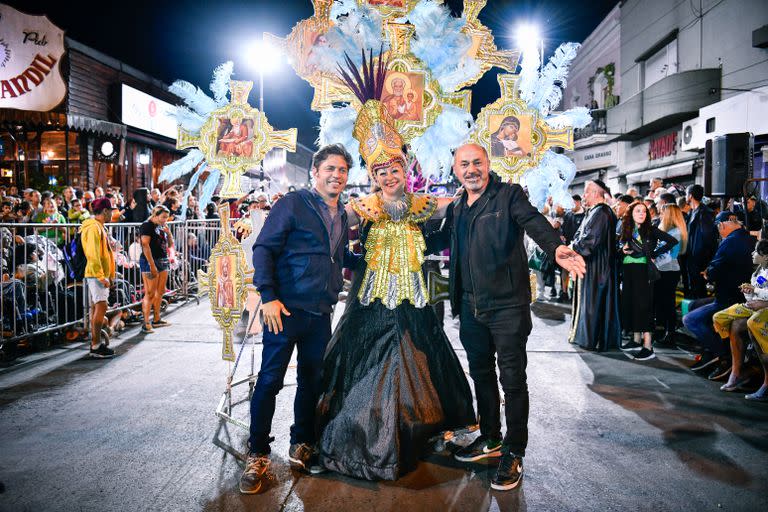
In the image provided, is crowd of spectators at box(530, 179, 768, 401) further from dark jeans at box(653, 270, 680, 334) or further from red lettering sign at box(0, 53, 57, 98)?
red lettering sign at box(0, 53, 57, 98)

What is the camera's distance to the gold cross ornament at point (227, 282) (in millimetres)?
4113

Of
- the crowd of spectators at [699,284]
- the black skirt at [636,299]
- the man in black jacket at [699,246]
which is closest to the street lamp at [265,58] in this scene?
the crowd of spectators at [699,284]

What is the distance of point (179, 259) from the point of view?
9703 mm

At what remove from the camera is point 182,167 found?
4098mm

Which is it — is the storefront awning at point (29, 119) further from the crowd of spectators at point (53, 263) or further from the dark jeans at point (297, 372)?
the dark jeans at point (297, 372)

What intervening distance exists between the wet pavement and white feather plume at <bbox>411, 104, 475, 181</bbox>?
7.55 feet

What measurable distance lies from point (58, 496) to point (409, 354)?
2.17m

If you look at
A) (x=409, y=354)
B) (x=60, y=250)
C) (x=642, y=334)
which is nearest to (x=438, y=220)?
(x=409, y=354)

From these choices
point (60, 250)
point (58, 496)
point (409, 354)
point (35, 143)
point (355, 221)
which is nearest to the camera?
point (58, 496)

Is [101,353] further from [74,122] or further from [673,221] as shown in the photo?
[74,122]

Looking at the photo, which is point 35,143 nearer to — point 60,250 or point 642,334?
point 60,250

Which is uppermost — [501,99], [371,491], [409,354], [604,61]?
[604,61]

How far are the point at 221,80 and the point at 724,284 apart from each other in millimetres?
5257

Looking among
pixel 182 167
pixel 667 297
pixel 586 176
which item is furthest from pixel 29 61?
pixel 586 176
